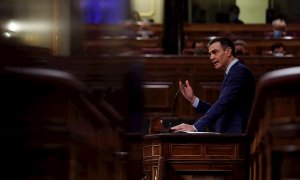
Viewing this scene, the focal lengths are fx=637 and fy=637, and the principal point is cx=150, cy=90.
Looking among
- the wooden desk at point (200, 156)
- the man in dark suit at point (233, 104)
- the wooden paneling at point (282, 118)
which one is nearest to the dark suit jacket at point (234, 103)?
the man in dark suit at point (233, 104)

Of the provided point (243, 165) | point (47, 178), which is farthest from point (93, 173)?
point (243, 165)

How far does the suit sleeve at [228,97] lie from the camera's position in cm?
485

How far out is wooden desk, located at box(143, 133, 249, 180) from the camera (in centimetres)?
494

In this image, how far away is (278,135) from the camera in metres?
2.04

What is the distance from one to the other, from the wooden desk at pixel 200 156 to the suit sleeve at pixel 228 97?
154 mm

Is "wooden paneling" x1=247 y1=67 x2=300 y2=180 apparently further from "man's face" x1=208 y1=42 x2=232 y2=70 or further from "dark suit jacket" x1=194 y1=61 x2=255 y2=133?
"man's face" x1=208 y1=42 x2=232 y2=70

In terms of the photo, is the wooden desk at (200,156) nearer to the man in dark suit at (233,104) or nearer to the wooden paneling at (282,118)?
the man in dark suit at (233,104)

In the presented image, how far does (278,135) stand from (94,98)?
116 centimetres

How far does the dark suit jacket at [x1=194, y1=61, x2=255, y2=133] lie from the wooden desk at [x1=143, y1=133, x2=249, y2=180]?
4.7 inches

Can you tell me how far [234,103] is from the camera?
485 cm

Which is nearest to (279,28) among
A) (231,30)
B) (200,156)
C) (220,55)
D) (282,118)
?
(231,30)

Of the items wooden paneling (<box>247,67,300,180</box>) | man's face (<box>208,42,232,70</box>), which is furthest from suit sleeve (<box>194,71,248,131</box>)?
wooden paneling (<box>247,67,300,180</box>)

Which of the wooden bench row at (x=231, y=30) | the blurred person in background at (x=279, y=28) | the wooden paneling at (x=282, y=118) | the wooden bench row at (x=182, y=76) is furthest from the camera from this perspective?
the wooden bench row at (x=231, y=30)

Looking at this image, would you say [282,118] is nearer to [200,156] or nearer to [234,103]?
[234,103]
